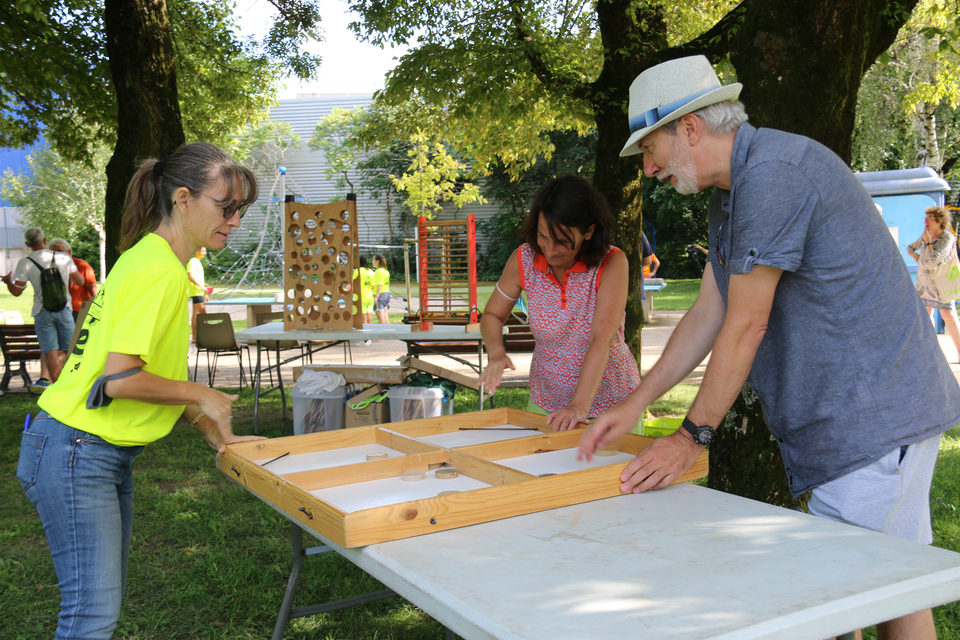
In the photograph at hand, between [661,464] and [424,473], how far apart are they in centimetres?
66

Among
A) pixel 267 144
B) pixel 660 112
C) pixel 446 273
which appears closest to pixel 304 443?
pixel 660 112

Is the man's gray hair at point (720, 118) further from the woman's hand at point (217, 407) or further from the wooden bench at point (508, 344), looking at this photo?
the wooden bench at point (508, 344)

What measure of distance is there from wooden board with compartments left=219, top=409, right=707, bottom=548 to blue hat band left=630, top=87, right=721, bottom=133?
85 centimetres

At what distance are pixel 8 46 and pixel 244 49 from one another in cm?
350

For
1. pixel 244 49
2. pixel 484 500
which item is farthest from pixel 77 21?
pixel 484 500

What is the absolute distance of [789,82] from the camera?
323 centimetres

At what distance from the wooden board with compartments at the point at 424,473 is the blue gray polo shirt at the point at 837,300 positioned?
15.8 inches

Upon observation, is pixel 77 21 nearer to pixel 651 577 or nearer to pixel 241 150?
pixel 651 577

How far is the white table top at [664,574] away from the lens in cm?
110

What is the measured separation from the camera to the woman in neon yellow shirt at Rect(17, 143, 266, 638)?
1.77 metres

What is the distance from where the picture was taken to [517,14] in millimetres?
8039

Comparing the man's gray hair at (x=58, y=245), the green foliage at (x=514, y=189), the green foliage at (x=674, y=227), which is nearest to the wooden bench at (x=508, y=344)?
the man's gray hair at (x=58, y=245)

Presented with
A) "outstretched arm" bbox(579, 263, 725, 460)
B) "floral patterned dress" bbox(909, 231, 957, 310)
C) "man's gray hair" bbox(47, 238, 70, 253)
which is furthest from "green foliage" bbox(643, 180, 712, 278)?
"outstretched arm" bbox(579, 263, 725, 460)

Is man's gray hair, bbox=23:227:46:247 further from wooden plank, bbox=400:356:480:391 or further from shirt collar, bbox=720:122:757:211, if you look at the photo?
shirt collar, bbox=720:122:757:211
